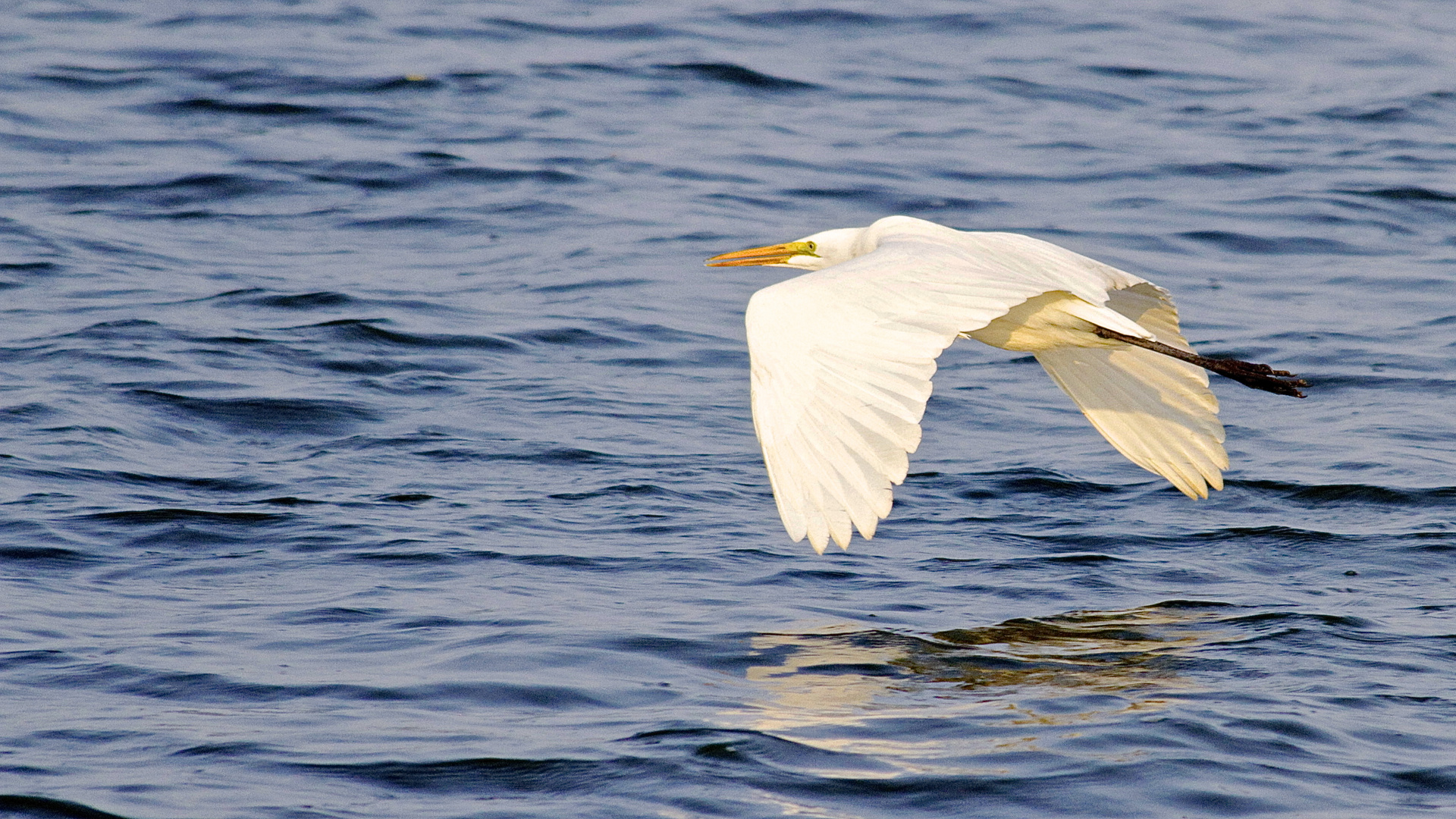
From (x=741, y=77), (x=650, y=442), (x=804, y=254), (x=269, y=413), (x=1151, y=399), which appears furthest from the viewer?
(x=741, y=77)

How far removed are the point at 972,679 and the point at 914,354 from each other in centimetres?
93

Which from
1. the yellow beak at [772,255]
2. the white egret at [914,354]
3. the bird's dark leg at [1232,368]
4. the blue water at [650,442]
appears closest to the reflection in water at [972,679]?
the blue water at [650,442]

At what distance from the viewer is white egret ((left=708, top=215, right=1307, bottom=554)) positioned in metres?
4.43

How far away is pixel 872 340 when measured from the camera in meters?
4.69

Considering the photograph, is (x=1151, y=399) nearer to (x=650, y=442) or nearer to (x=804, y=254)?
(x=804, y=254)

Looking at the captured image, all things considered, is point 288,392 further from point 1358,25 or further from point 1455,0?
point 1455,0

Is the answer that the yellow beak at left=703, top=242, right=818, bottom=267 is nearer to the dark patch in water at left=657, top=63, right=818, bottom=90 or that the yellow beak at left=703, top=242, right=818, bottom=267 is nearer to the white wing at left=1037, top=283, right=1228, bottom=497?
A: the white wing at left=1037, top=283, right=1228, bottom=497

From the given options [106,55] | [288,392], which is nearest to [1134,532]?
[288,392]

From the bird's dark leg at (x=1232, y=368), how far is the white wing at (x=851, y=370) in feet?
2.31

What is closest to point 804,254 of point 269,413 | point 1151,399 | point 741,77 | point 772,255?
point 772,255

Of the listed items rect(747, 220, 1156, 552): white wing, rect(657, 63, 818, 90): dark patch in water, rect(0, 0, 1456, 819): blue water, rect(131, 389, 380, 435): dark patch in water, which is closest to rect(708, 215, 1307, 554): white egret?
rect(747, 220, 1156, 552): white wing

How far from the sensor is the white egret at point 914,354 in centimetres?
443

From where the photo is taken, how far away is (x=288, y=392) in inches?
298

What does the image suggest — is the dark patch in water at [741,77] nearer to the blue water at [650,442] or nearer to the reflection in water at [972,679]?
the blue water at [650,442]
